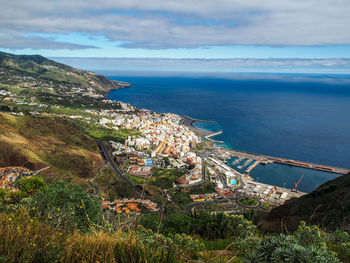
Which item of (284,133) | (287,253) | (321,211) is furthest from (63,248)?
(284,133)

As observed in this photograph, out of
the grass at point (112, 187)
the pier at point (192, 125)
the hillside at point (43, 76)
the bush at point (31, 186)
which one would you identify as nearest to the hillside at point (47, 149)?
the grass at point (112, 187)

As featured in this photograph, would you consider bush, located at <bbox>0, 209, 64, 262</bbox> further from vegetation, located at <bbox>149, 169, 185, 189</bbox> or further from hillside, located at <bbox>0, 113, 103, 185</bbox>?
vegetation, located at <bbox>149, 169, 185, 189</bbox>

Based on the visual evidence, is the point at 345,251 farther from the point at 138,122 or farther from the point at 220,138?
the point at 138,122

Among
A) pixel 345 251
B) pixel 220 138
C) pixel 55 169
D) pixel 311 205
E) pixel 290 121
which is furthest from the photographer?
pixel 290 121

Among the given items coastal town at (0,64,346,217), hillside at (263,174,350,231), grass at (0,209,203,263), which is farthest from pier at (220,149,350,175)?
grass at (0,209,203,263)

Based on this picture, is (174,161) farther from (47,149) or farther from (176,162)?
(47,149)

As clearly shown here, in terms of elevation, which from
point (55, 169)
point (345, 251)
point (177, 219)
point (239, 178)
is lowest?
point (239, 178)

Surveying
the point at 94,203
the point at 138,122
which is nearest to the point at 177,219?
the point at 94,203
